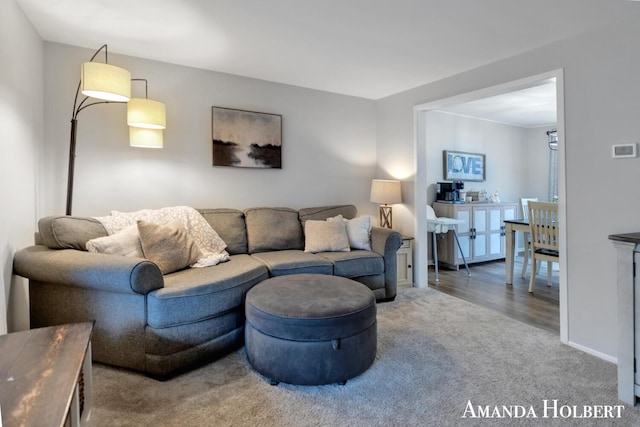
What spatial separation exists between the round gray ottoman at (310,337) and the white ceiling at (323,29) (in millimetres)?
1862

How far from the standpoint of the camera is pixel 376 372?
2.10 metres

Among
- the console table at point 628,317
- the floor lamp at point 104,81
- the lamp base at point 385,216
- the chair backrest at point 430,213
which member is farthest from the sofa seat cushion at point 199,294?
the chair backrest at point 430,213

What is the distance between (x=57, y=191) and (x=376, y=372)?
2868mm

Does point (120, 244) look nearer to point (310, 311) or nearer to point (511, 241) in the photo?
point (310, 311)

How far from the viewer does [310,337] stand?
74.4 inches

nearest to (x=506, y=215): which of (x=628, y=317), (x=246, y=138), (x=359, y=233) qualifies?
(x=359, y=233)

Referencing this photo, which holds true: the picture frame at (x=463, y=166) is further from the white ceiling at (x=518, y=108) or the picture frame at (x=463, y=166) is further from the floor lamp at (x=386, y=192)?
the floor lamp at (x=386, y=192)

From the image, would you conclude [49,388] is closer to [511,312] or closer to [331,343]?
[331,343]

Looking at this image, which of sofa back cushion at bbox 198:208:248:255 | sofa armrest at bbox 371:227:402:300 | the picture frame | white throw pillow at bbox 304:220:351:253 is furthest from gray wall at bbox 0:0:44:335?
the picture frame

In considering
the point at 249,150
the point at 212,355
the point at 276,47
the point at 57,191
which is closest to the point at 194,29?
the point at 276,47

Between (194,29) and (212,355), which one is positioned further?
(194,29)

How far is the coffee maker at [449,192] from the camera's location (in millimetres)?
4945

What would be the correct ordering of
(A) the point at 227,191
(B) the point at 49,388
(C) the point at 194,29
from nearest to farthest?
(B) the point at 49,388 → (C) the point at 194,29 → (A) the point at 227,191

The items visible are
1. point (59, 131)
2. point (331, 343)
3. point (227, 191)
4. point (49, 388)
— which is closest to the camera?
point (49, 388)
